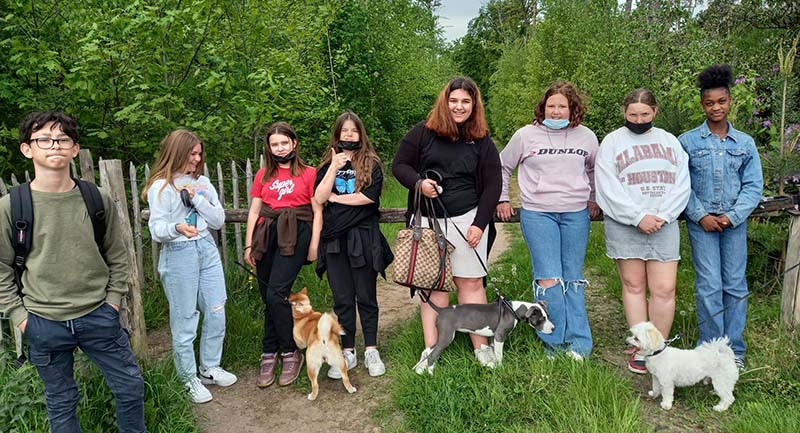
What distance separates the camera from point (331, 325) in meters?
3.83

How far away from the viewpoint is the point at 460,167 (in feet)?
12.4

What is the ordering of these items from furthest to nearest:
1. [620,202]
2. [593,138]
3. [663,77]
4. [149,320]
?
[663,77]
[149,320]
[593,138]
[620,202]

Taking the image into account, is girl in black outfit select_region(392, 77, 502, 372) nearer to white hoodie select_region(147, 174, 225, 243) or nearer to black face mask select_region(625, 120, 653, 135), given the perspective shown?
black face mask select_region(625, 120, 653, 135)

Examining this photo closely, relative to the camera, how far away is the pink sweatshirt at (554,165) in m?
3.87

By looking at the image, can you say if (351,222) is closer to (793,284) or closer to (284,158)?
(284,158)

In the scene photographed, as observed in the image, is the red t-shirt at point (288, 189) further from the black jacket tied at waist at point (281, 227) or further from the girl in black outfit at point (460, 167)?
the girl in black outfit at point (460, 167)

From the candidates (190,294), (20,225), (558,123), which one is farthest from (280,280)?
(558,123)

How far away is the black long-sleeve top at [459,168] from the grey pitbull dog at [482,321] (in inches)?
25.2

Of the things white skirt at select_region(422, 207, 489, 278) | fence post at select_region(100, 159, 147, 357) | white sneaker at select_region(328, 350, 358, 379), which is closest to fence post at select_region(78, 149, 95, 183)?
fence post at select_region(100, 159, 147, 357)

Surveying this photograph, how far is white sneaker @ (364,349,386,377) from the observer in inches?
166

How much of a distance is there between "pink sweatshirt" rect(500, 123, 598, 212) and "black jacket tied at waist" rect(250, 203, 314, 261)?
1584 mm

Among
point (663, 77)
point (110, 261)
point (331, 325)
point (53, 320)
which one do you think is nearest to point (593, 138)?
point (331, 325)

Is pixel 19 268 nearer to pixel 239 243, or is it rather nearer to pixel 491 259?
pixel 239 243

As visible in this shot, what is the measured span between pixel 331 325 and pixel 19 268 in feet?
6.33
